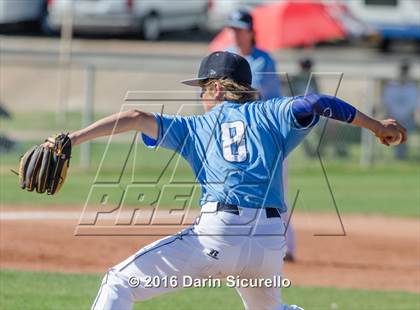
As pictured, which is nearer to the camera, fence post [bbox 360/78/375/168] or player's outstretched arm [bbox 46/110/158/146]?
player's outstretched arm [bbox 46/110/158/146]

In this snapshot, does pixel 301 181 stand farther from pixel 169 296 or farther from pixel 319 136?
pixel 169 296

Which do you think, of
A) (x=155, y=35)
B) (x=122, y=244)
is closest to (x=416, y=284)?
(x=122, y=244)

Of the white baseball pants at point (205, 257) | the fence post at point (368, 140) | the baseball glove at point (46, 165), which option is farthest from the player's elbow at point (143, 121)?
the fence post at point (368, 140)

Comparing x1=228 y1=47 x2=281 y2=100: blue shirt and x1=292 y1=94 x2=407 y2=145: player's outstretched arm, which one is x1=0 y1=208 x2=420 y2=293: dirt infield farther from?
x1=292 y1=94 x2=407 y2=145: player's outstretched arm

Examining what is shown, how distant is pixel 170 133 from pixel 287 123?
2.19ft

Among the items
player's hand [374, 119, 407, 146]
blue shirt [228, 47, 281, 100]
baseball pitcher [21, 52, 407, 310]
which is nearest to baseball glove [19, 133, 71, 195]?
baseball pitcher [21, 52, 407, 310]

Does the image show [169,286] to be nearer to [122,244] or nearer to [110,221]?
[122,244]

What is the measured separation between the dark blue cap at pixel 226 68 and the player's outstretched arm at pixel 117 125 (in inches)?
18.9

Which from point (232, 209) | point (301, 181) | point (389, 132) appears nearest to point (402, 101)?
point (301, 181)

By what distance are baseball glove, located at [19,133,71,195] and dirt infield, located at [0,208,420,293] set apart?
15.3ft

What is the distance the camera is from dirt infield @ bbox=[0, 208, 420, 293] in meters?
10.1

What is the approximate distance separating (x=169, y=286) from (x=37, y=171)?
3.12 ft

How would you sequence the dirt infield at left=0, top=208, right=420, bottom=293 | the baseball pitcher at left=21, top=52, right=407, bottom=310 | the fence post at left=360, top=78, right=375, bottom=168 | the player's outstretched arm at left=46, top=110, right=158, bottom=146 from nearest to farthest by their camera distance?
the player's outstretched arm at left=46, top=110, right=158, bottom=146, the baseball pitcher at left=21, top=52, right=407, bottom=310, the dirt infield at left=0, top=208, right=420, bottom=293, the fence post at left=360, top=78, right=375, bottom=168

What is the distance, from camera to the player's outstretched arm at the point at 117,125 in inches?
202
